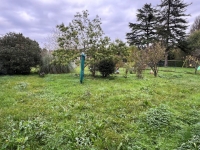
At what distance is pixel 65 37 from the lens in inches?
320

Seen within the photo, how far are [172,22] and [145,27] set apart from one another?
376 centimetres

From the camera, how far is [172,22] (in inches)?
809

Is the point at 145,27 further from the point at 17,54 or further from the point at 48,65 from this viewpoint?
the point at 17,54

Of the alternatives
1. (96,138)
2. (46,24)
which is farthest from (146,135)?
(46,24)

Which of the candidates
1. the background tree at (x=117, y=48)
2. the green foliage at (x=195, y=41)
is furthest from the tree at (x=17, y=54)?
the green foliage at (x=195, y=41)

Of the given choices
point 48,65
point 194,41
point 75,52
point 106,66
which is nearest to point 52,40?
point 48,65

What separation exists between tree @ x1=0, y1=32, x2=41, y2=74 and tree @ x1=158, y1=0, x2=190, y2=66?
17.6 meters

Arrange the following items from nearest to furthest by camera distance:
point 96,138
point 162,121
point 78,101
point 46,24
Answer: point 96,138, point 162,121, point 78,101, point 46,24

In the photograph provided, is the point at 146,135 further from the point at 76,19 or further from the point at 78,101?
the point at 76,19

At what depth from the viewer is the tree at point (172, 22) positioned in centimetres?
2003

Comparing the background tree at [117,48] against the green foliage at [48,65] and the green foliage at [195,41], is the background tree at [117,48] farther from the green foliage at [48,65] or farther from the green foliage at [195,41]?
the green foliage at [195,41]

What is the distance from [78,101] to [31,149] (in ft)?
6.88

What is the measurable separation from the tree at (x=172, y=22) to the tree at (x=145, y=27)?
1117 millimetres

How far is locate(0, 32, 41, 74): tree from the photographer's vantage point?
8453mm
